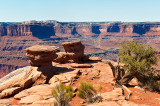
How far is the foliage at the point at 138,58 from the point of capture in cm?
1552

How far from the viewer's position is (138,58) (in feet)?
53.2

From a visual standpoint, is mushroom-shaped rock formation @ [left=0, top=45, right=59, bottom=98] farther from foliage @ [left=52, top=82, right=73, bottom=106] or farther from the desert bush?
the desert bush

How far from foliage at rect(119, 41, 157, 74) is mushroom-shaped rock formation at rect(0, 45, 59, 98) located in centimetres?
996

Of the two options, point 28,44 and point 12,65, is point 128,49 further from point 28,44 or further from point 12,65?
point 28,44

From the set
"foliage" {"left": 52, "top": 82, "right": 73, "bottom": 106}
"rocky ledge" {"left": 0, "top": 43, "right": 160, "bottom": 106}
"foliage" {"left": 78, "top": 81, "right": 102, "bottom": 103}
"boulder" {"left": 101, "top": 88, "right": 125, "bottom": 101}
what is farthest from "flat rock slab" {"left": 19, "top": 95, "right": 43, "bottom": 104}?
"boulder" {"left": 101, "top": 88, "right": 125, "bottom": 101}

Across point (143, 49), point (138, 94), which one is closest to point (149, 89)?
point (138, 94)

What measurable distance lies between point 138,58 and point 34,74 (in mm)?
13092

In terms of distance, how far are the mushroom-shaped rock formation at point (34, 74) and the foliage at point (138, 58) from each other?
9.96 metres

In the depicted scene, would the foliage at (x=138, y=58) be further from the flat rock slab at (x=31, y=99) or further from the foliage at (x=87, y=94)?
the flat rock slab at (x=31, y=99)

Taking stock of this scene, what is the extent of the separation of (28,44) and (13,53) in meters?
20.0

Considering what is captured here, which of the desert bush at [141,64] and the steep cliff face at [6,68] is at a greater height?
the desert bush at [141,64]

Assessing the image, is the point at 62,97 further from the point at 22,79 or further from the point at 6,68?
the point at 6,68

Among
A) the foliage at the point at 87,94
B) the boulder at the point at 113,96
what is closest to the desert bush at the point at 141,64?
the boulder at the point at 113,96

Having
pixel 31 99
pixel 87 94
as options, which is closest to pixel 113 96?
pixel 87 94
